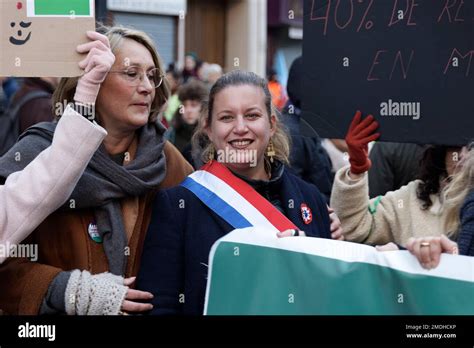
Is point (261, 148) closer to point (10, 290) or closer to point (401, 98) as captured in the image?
point (401, 98)

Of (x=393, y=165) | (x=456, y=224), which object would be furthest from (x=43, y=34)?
(x=393, y=165)

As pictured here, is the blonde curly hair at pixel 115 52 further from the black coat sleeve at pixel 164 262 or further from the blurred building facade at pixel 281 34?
the blurred building facade at pixel 281 34

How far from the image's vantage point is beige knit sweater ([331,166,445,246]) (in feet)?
12.3

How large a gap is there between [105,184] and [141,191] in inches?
5.6

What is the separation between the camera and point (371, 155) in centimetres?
580

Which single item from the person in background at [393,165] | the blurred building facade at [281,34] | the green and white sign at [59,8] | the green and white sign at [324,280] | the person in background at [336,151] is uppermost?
the blurred building facade at [281,34]

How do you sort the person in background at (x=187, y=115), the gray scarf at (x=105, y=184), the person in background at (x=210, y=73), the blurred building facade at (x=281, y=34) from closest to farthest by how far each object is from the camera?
the gray scarf at (x=105, y=184) < the person in background at (x=187, y=115) < the person in background at (x=210, y=73) < the blurred building facade at (x=281, y=34)

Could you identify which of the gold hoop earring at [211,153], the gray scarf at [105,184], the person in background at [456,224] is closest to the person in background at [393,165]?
the person in background at [456,224]

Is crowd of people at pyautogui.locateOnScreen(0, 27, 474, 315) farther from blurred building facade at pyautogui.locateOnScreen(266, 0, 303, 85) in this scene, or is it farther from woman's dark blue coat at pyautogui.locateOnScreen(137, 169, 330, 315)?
blurred building facade at pyautogui.locateOnScreen(266, 0, 303, 85)

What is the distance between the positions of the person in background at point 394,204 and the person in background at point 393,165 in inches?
54.3

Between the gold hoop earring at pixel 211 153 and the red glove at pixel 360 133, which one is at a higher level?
the red glove at pixel 360 133

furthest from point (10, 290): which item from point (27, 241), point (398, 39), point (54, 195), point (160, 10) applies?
point (160, 10)

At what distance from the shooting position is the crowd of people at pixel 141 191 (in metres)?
2.97

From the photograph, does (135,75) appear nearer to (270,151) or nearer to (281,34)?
(270,151)
